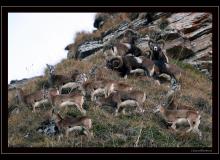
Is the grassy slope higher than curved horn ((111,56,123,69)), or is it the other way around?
curved horn ((111,56,123,69))

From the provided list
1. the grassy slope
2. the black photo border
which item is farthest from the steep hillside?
the black photo border

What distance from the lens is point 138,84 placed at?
2605 cm

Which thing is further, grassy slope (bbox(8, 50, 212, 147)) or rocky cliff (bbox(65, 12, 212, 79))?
rocky cliff (bbox(65, 12, 212, 79))

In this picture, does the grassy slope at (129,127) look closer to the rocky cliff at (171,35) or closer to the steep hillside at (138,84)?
the steep hillside at (138,84)

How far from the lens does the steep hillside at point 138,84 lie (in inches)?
878

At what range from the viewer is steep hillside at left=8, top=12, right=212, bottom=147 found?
22312 millimetres

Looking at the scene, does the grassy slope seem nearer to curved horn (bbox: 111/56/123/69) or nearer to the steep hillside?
the steep hillside

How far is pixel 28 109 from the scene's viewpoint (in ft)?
81.6

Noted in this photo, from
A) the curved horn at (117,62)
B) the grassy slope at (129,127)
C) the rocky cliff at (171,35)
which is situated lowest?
the grassy slope at (129,127)
